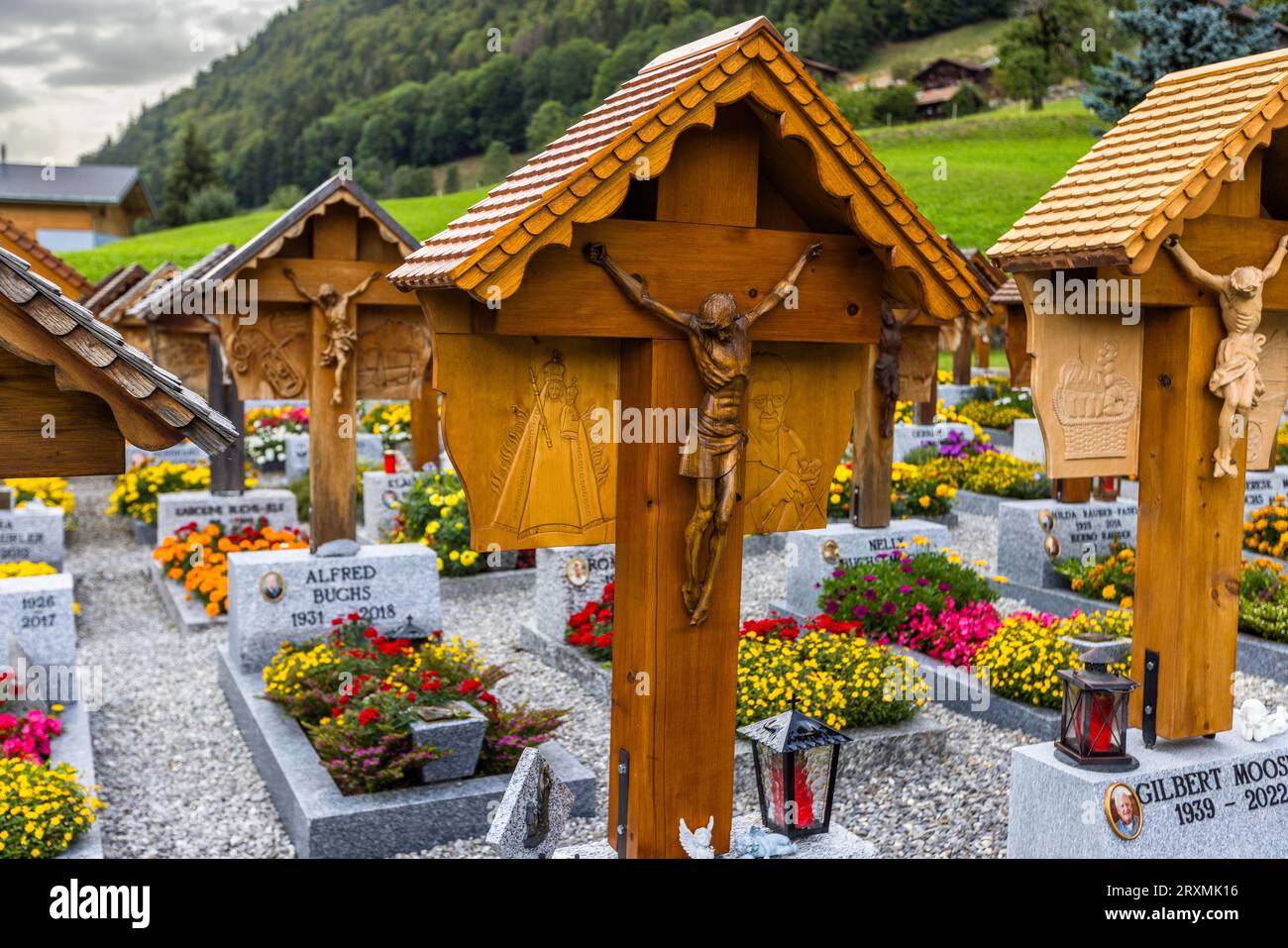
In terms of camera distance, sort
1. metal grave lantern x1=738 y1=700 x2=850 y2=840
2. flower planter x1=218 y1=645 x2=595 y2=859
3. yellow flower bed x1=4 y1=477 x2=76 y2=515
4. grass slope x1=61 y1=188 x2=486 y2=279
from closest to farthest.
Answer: metal grave lantern x1=738 y1=700 x2=850 y2=840 → flower planter x1=218 y1=645 x2=595 y2=859 → yellow flower bed x1=4 y1=477 x2=76 y2=515 → grass slope x1=61 y1=188 x2=486 y2=279

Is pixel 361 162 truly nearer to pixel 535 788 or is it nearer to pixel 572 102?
pixel 572 102

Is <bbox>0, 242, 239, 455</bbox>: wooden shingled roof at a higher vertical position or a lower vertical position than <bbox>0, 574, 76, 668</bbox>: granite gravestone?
higher

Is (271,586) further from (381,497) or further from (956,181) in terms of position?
(956,181)

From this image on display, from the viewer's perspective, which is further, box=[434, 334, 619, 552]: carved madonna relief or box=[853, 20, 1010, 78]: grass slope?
box=[853, 20, 1010, 78]: grass slope

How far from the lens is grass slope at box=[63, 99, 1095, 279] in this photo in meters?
45.3

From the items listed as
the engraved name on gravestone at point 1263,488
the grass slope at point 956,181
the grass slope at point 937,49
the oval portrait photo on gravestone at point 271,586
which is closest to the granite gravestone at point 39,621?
the oval portrait photo on gravestone at point 271,586

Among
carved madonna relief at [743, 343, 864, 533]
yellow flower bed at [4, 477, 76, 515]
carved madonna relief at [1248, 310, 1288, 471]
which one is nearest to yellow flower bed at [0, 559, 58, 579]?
yellow flower bed at [4, 477, 76, 515]

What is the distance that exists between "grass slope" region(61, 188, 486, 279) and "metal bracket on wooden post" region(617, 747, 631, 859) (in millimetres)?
40785

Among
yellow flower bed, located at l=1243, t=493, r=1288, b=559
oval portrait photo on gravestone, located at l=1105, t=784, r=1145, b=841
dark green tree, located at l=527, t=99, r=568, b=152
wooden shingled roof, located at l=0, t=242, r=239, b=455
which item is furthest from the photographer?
dark green tree, located at l=527, t=99, r=568, b=152

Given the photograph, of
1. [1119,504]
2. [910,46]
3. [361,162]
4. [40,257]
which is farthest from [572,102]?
[1119,504]

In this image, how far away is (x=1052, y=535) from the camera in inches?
469

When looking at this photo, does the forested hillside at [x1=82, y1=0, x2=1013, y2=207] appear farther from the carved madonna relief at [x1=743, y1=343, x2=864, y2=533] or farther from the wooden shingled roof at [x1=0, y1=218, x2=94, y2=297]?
the carved madonna relief at [x1=743, y1=343, x2=864, y2=533]

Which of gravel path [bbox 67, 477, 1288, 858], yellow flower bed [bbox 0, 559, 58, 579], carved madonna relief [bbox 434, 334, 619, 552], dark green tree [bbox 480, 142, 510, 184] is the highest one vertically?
dark green tree [bbox 480, 142, 510, 184]
